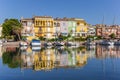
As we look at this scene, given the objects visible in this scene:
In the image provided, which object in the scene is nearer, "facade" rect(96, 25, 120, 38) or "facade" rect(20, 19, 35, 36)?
"facade" rect(20, 19, 35, 36)

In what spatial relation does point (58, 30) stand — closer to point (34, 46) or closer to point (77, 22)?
point (77, 22)

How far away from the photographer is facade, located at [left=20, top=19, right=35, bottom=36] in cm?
9831

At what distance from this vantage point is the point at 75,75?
2431 cm

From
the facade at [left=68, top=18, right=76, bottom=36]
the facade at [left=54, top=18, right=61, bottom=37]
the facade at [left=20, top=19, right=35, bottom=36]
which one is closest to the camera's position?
the facade at [left=20, top=19, right=35, bottom=36]

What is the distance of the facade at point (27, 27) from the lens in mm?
98312

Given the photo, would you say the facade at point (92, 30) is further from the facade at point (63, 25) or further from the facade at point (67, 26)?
the facade at point (63, 25)

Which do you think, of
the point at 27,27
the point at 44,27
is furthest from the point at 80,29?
the point at 27,27

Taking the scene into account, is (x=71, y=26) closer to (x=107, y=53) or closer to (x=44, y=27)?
(x=44, y=27)

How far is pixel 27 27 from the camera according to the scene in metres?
99.9

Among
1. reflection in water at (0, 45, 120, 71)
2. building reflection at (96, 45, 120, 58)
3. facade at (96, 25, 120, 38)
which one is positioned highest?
facade at (96, 25, 120, 38)

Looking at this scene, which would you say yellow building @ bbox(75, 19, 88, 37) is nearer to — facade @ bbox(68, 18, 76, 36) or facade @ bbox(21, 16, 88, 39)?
facade @ bbox(68, 18, 76, 36)

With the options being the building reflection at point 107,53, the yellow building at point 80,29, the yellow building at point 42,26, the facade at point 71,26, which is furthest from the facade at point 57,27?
the building reflection at point 107,53

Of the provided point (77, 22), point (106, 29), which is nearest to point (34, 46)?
point (77, 22)

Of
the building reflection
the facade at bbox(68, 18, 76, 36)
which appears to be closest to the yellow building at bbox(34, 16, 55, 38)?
the facade at bbox(68, 18, 76, 36)
